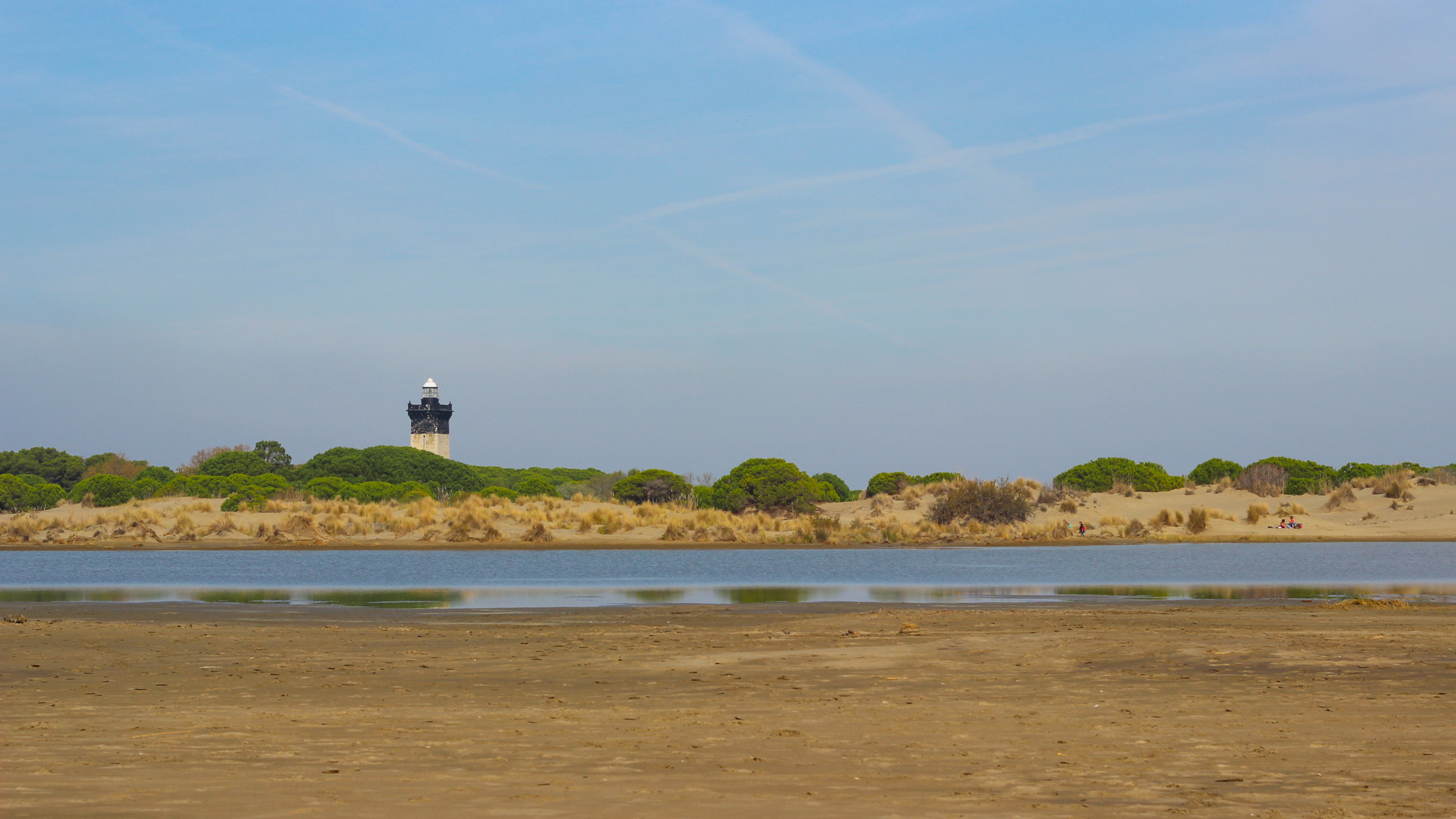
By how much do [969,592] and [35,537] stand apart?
141 ft

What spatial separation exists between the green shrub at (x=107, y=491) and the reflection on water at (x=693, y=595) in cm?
3905

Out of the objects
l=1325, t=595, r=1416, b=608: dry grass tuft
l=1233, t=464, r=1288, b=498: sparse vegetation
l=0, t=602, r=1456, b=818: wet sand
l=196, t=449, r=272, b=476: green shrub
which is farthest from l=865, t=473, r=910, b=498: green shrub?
l=0, t=602, r=1456, b=818: wet sand

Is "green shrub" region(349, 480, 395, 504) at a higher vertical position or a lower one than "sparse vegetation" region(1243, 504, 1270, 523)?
higher

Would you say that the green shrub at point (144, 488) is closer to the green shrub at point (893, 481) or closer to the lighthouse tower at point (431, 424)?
the green shrub at point (893, 481)

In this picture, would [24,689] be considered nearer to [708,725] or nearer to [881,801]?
[708,725]

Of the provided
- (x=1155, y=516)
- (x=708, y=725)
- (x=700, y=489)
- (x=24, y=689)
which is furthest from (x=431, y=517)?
(x=708, y=725)

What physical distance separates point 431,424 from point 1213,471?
269 feet

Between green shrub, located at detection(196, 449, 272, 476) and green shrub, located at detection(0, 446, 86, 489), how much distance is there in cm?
1316

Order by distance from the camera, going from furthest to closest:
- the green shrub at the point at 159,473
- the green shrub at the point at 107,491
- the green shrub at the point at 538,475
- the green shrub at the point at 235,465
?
the green shrub at the point at 538,475 → the green shrub at the point at 159,473 → the green shrub at the point at 235,465 → the green shrub at the point at 107,491

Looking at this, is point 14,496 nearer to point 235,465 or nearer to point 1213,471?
point 235,465

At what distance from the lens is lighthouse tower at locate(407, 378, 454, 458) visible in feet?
432

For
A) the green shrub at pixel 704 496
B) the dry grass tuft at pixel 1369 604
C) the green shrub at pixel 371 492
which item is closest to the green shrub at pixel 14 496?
the green shrub at pixel 371 492

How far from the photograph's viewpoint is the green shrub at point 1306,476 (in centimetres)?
6419

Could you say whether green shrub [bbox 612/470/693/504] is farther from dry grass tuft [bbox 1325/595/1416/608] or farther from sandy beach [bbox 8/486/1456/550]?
dry grass tuft [bbox 1325/595/1416/608]
